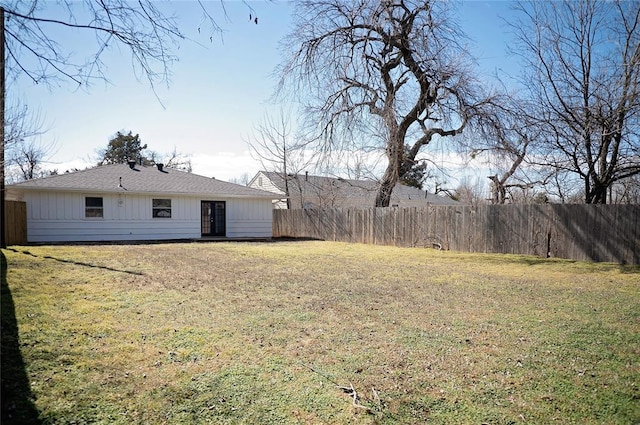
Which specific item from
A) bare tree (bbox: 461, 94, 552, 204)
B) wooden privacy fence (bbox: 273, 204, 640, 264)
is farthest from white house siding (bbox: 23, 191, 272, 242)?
bare tree (bbox: 461, 94, 552, 204)

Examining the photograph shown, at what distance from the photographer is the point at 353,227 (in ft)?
60.2

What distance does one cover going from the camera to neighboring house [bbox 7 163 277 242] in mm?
15617

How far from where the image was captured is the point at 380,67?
15.0m

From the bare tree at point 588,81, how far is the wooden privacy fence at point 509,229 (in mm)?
1448

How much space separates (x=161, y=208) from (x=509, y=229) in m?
14.4

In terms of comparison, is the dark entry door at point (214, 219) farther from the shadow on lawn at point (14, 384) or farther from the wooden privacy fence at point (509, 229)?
the shadow on lawn at point (14, 384)

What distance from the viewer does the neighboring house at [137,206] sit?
15.6 m

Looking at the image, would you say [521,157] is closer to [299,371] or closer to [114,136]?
[299,371]

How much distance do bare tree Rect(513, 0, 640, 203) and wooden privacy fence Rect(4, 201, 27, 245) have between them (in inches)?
704

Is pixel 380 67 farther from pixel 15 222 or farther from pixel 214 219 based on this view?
pixel 15 222

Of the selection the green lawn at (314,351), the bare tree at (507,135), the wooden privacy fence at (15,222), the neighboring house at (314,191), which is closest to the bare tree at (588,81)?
the bare tree at (507,135)

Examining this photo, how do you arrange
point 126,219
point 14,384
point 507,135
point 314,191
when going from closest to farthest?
point 14,384 < point 507,135 < point 126,219 < point 314,191

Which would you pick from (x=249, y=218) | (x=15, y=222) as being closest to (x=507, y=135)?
(x=249, y=218)

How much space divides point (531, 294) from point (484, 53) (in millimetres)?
9713
